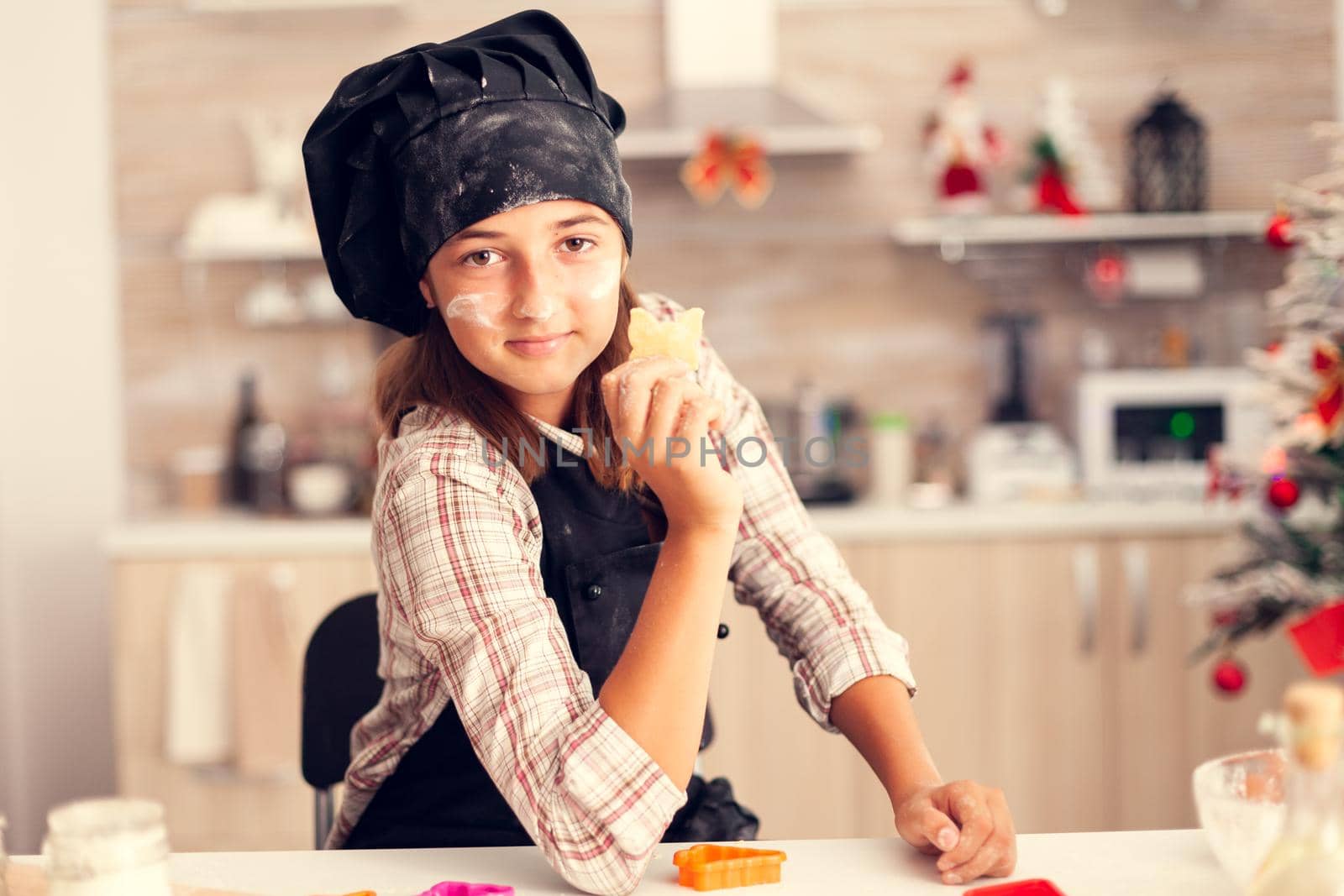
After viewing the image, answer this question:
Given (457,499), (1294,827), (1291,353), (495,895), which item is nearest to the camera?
(1294,827)

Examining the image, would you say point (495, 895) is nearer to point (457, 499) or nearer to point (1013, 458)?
point (457, 499)

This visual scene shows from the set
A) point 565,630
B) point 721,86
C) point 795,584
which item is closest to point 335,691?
point 565,630

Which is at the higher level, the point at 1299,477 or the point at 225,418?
the point at 225,418

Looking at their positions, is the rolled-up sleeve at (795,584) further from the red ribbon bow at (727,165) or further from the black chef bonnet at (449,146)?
the red ribbon bow at (727,165)

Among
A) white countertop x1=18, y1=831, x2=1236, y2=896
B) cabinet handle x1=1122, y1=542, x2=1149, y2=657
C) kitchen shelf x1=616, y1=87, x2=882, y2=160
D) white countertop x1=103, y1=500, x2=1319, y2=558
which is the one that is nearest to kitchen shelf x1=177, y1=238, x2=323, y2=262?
white countertop x1=103, y1=500, x2=1319, y2=558

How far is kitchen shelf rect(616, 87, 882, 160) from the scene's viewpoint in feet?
10.3

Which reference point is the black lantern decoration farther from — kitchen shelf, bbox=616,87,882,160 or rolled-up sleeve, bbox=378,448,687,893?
rolled-up sleeve, bbox=378,448,687,893

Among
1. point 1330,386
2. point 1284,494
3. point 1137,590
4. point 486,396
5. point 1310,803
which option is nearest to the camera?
point 1310,803

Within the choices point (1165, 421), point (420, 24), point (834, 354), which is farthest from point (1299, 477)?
point (420, 24)

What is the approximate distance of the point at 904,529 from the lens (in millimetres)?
2930

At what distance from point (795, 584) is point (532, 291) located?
1.45ft

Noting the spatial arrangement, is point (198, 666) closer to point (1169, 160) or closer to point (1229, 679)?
point (1229, 679)

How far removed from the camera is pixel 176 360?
3.48 m

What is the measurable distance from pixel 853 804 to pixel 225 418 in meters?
1.89
